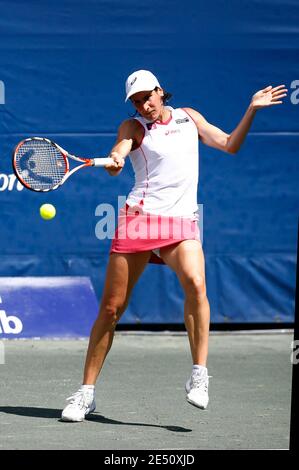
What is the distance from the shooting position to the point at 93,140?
8.02 meters

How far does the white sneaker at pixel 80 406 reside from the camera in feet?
17.5

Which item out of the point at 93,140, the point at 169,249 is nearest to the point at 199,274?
the point at 169,249

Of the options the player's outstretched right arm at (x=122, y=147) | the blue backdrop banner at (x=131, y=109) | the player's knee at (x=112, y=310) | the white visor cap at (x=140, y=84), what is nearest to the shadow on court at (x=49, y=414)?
the player's knee at (x=112, y=310)

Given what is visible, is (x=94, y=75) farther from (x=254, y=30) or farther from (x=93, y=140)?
(x=254, y=30)

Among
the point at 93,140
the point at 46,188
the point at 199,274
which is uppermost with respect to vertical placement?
the point at 93,140

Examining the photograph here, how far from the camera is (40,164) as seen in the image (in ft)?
18.5

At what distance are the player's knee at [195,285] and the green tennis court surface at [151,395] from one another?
0.60 m

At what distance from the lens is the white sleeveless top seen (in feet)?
17.8

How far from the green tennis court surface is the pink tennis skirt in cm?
83

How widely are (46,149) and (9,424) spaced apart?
1.37 metres

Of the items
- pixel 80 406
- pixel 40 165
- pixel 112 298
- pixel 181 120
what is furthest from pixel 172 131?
pixel 80 406

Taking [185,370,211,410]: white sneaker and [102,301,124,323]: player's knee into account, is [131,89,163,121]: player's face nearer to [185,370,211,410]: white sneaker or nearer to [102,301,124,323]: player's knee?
[102,301,124,323]: player's knee

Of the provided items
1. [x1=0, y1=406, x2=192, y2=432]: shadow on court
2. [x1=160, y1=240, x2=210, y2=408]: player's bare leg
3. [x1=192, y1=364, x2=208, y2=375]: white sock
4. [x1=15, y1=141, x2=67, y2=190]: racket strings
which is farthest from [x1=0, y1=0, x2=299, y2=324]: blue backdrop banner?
[x1=192, y1=364, x2=208, y2=375]: white sock

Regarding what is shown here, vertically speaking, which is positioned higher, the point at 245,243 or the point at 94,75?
the point at 94,75
